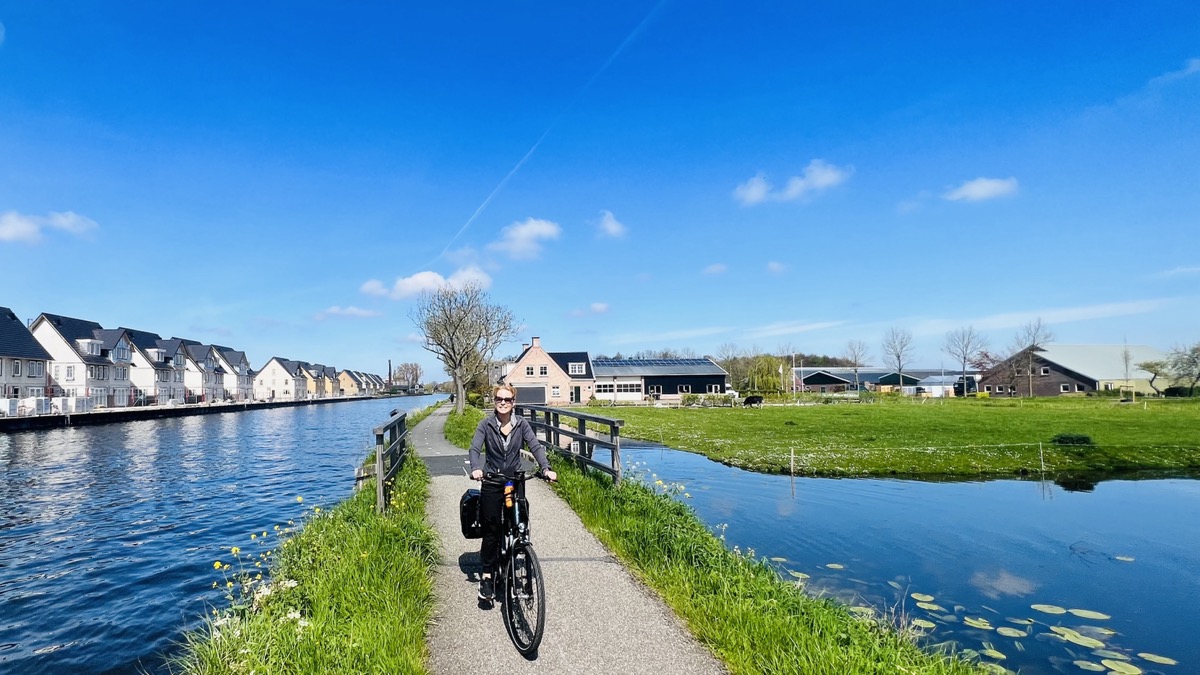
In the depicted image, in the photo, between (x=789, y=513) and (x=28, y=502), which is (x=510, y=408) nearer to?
(x=789, y=513)

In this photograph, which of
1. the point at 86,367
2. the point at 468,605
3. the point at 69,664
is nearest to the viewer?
the point at 468,605

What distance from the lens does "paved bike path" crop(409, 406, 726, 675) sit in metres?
4.69

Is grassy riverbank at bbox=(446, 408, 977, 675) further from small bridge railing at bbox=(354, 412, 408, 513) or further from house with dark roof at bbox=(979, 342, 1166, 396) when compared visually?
house with dark roof at bbox=(979, 342, 1166, 396)

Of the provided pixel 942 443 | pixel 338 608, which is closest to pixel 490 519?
pixel 338 608

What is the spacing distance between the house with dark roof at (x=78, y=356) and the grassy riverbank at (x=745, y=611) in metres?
68.4

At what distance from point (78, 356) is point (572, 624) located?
243 ft

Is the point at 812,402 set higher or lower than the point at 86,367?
lower

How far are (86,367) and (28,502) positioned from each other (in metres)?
55.8

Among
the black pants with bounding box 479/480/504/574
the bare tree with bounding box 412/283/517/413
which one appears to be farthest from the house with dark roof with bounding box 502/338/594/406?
the black pants with bounding box 479/480/504/574

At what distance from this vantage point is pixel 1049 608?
7730mm

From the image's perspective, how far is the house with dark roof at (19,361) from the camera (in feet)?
165

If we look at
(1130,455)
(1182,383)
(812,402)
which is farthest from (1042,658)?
(1182,383)

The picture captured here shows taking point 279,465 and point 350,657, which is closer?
point 350,657

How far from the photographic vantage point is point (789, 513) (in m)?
12.9
